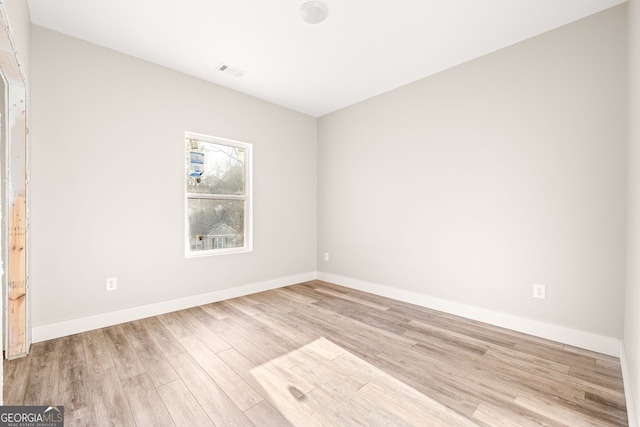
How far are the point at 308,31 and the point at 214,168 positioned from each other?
1869mm

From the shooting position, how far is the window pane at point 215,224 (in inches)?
129

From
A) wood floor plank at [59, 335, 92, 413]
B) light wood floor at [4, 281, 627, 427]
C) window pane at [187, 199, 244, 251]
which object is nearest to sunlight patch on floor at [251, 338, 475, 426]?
light wood floor at [4, 281, 627, 427]

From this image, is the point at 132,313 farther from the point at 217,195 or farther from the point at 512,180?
the point at 512,180

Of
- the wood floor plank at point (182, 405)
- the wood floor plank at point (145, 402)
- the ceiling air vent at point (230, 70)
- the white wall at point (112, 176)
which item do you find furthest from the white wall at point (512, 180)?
the wood floor plank at point (145, 402)

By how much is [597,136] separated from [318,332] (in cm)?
271

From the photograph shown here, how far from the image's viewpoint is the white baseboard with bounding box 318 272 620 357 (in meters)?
2.15

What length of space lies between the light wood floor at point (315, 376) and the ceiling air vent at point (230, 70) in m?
2.58

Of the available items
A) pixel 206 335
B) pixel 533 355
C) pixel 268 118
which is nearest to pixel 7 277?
pixel 206 335

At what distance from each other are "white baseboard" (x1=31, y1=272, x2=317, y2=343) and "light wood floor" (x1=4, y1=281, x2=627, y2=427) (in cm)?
10

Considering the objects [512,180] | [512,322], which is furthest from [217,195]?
[512,322]

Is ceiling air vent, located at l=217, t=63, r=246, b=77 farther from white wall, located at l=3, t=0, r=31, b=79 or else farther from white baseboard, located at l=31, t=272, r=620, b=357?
white baseboard, located at l=31, t=272, r=620, b=357

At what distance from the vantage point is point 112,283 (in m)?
2.66

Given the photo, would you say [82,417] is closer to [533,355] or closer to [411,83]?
[533,355]

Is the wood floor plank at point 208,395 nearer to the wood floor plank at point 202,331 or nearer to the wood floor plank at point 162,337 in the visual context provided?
the wood floor plank at point 162,337
